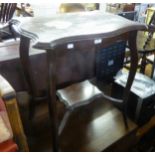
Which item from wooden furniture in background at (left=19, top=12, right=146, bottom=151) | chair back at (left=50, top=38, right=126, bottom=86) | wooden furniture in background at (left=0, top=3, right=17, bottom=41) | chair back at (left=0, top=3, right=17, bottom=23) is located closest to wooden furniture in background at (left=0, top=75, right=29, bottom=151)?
wooden furniture in background at (left=19, top=12, right=146, bottom=151)

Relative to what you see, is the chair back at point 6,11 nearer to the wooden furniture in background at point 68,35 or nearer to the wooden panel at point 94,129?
the wooden furniture in background at point 68,35

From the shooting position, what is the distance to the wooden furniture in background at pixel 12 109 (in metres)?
0.73

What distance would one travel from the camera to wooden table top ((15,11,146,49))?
0.72 meters

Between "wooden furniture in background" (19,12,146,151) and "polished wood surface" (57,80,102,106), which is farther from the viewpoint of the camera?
"polished wood surface" (57,80,102,106)

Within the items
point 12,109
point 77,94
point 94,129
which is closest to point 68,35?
point 12,109

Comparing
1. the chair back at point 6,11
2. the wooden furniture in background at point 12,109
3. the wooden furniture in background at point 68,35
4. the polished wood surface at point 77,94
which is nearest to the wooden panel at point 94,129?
the wooden furniture in background at point 68,35

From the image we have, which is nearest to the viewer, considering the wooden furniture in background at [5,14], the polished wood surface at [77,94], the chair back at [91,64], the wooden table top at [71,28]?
the wooden table top at [71,28]

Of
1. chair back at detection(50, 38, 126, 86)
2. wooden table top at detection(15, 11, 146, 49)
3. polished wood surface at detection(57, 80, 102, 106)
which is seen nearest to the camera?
wooden table top at detection(15, 11, 146, 49)

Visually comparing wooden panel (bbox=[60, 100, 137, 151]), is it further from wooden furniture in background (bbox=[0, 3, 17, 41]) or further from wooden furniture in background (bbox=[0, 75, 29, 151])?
wooden furniture in background (bbox=[0, 3, 17, 41])

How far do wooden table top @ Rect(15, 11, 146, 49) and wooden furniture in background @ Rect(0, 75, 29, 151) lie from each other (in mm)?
219

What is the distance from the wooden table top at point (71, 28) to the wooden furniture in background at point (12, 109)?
0.22 metres

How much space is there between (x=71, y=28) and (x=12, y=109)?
0.42 metres

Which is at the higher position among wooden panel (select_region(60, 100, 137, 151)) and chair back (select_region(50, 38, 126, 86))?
chair back (select_region(50, 38, 126, 86))

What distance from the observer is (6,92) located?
732 millimetres
